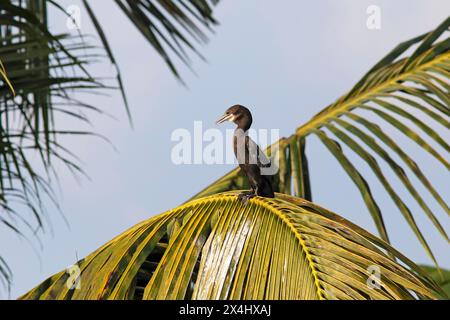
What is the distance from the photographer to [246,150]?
6.76ft

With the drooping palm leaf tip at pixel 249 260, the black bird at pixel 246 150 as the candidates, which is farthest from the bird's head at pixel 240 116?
the drooping palm leaf tip at pixel 249 260

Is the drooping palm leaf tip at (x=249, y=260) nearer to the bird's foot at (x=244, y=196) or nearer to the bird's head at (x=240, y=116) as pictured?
the bird's foot at (x=244, y=196)

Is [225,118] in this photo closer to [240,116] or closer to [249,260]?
[240,116]

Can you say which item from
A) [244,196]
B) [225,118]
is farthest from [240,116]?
[244,196]

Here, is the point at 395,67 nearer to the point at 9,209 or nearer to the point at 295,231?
the point at 295,231

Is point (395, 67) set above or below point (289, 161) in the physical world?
above

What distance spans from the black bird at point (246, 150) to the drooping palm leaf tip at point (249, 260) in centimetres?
8

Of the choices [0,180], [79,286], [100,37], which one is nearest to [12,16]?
[100,37]

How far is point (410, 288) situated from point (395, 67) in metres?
1.73

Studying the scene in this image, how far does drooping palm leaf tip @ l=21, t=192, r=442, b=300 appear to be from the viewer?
167 centimetres
